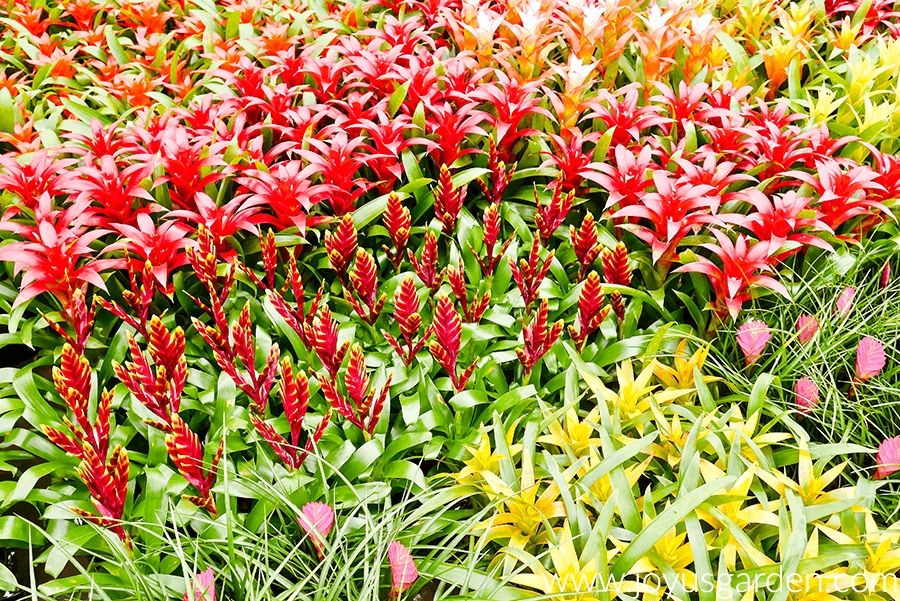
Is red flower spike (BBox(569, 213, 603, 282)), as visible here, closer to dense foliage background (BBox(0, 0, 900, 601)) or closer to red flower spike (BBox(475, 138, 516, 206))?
dense foliage background (BBox(0, 0, 900, 601))

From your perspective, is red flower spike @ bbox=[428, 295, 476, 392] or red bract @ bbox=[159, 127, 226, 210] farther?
red bract @ bbox=[159, 127, 226, 210]

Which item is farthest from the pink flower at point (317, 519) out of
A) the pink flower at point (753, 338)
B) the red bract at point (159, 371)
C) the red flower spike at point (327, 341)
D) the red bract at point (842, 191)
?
the red bract at point (842, 191)

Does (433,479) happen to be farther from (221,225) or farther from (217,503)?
(221,225)

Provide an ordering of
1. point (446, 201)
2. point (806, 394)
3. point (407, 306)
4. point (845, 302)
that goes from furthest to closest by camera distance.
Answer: point (446, 201) < point (845, 302) < point (806, 394) < point (407, 306)

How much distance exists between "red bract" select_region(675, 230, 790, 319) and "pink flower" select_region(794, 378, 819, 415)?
1.03ft

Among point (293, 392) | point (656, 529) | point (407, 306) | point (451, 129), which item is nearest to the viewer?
point (656, 529)

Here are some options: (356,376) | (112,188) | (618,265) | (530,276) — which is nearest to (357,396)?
(356,376)

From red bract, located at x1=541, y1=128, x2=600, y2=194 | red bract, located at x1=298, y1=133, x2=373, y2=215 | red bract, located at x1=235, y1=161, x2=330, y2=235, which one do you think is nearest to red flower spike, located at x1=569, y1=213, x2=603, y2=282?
red bract, located at x1=541, y1=128, x2=600, y2=194

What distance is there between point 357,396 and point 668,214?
1.35 m

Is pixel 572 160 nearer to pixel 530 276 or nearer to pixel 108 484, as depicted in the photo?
pixel 530 276

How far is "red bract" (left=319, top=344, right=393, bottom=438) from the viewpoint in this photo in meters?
1.66

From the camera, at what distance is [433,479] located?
6.21ft

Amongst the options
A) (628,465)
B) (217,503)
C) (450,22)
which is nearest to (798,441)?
(628,465)

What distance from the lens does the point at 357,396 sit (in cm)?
171
